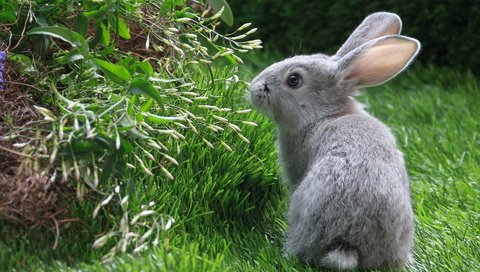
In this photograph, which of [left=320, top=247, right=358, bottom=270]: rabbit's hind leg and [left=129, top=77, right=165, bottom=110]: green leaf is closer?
[left=129, top=77, right=165, bottom=110]: green leaf

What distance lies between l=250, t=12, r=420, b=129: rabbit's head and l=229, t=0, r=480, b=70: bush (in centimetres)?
248

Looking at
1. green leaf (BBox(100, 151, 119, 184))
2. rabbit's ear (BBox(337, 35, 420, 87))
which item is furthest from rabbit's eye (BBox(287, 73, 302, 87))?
green leaf (BBox(100, 151, 119, 184))

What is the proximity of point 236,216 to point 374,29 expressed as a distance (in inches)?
42.8

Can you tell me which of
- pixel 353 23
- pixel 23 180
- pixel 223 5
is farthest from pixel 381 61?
pixel 353 23

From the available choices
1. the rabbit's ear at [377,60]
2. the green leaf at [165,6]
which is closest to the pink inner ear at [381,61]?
the rabbit's ear at [377,60]

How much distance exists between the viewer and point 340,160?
3412 millimetres

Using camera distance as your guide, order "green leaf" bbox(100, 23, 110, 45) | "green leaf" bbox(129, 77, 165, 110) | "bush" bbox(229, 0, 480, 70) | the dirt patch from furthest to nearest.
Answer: "bush" bbox(229, 0, 480, 70) < "green leaf" bbox(100, 23, 110, 45) < "green leaf" bbox(129, 77, 165, 110) < the dirt patch

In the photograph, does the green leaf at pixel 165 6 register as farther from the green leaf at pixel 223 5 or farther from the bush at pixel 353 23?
the bush at pixel 353 23

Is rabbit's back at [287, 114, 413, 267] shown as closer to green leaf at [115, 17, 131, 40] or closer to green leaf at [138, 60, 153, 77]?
green leaf at [138, 60, 153, 77]

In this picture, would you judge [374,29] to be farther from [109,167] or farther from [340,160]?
[109,167]

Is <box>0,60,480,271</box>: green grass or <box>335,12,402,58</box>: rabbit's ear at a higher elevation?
<box>335,12,402,58</box>: rabbit's ear

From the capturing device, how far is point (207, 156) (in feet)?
12.3

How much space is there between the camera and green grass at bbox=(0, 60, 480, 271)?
300 centimetres

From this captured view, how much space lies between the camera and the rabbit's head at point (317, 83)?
378 centimetres
